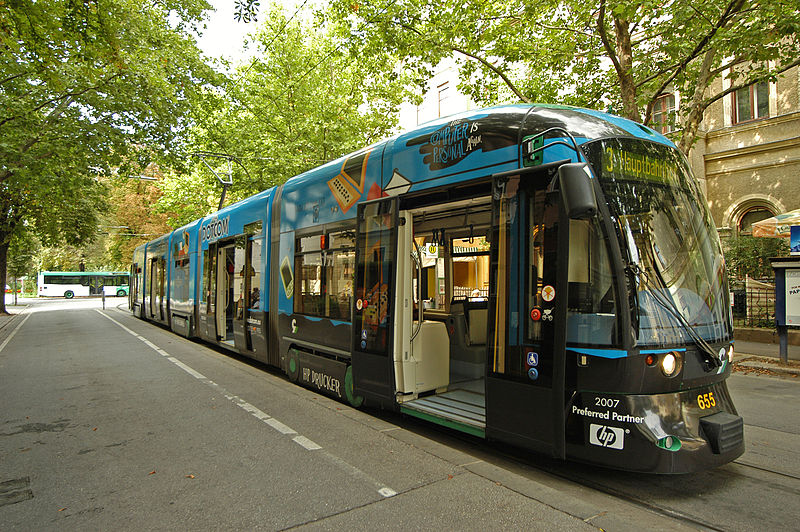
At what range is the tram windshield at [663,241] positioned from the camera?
372 cm

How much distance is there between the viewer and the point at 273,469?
442cm

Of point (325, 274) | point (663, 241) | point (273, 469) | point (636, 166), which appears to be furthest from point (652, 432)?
point (325, 274)

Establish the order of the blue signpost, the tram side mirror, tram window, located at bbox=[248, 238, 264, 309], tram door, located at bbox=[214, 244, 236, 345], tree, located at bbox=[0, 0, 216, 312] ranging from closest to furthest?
the tram side mirror, tram window, located at bbox=[248, 238, 264, 309], the blue signpost, tram door, located at bbox=[214, 244, 236, 345], tree, located at bbox=[0, 0, 216, 312]

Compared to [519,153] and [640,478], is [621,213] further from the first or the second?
[640,478]

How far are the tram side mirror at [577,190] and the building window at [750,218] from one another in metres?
16.2

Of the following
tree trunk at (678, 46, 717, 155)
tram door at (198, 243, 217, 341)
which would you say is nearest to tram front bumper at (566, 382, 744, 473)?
tree trunk at (678, 46, 717, 155)

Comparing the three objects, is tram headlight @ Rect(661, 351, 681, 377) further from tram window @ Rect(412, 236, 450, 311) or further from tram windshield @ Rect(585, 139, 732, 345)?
tram window @ Rect(412, 236, 450, 311)

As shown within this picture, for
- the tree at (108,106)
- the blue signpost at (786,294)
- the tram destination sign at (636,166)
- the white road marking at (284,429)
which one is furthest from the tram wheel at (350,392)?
the tree at (108,106)

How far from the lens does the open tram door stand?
3.79m

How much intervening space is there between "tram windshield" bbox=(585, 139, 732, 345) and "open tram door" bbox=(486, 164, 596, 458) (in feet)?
1.50

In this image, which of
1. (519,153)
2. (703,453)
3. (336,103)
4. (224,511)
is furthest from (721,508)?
(336,103)

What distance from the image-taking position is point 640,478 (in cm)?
414

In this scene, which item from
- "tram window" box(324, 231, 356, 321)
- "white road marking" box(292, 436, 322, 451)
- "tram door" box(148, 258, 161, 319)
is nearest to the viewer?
"white road marking" box(292, 436, 322, 451)

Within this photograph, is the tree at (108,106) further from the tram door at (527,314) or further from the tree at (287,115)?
the tram door at (527,314)
